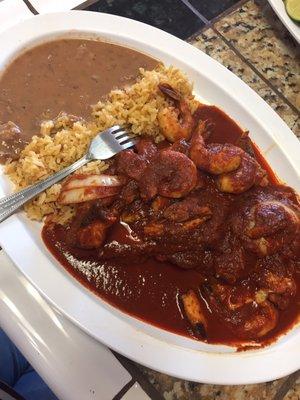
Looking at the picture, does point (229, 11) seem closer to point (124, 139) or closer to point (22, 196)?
point (124, 139)

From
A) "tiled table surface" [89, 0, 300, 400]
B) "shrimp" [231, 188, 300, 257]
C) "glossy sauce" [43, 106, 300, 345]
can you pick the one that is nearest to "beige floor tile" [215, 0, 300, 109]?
"tiled table surface" [89, 0, 300, 400]

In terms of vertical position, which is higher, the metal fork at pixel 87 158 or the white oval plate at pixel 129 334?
the metal fork at pixel 87 158

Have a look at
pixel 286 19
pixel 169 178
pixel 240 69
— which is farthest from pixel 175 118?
pixel 286 19

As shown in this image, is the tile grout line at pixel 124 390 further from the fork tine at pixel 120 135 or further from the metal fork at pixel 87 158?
the fork tine at pixel 120 135

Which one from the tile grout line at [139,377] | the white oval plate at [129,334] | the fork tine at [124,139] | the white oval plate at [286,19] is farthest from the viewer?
the white oval plate at [286,19]

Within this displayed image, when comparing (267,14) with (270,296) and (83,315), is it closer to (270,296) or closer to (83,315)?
(270,296)

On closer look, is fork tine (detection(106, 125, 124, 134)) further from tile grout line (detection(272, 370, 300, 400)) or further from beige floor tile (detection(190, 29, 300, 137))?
tile grout line (detection(272, 370, 300, 400))

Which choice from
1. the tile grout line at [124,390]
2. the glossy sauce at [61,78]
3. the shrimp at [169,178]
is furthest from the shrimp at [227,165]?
the tile grout line at [124,390]
